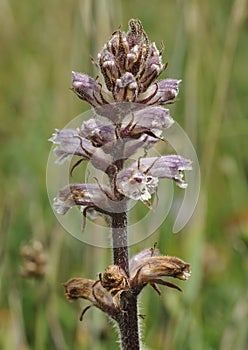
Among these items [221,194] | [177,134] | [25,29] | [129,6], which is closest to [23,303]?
[177,134]

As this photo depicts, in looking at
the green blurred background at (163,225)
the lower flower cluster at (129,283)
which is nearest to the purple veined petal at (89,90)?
the lower flower cluster at (129,283)

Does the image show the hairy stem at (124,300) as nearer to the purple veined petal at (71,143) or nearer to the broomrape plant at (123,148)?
the broomrape plant at (123,148)

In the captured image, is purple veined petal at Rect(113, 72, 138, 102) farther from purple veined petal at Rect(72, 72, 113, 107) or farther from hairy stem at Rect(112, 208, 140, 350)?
hairy stem at Rect(112, 208, 140, 350)

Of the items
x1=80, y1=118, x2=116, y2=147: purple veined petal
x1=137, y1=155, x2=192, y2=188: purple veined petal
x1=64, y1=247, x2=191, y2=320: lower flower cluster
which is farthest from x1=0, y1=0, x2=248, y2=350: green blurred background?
x1=80, y1=118, x2=116, y2=147: purple veined petal

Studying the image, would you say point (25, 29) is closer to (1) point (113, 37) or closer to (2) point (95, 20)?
(2) point (95, 20)

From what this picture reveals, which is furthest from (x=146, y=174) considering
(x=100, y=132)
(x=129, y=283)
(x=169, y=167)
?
(x=129, y=283)

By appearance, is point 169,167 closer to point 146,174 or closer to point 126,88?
point 146,174

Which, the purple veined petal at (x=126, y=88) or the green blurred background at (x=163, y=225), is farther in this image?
the green blurred background at (x=163, y=225)
